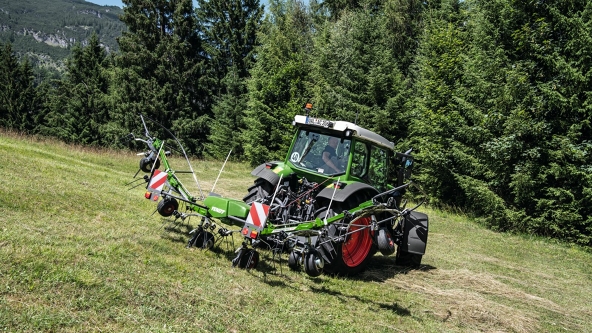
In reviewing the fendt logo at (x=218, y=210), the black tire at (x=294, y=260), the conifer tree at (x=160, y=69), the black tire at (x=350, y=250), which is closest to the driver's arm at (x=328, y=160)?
the black tire at (x=350, y=250)

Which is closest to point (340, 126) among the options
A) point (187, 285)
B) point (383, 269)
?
point (383, 269)

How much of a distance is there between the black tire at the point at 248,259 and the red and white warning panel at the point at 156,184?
4.83 feet

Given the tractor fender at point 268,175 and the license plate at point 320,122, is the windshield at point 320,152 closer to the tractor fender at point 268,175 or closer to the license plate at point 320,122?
the license plate at point 320,122

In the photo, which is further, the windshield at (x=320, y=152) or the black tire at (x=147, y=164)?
the windshield at (x=320, y=152)

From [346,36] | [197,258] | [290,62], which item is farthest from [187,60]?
[197,258]

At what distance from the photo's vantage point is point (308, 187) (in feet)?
24.3

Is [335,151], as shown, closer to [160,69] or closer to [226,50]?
[160,69]

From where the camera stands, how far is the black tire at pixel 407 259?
8.06 m

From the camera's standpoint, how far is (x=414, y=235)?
7.93m

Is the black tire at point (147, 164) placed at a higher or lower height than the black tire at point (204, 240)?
higher

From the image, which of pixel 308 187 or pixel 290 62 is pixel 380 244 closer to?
pixel 308 187

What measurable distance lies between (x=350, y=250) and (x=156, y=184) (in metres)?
2.96

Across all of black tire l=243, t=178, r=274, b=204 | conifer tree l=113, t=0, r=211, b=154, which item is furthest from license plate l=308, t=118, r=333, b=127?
conifer tree l=113, t=0, r=211, b=154

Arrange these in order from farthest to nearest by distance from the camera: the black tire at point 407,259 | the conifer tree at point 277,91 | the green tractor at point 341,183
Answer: the conifer tree at point 277,91 < the black tire at point 407,259 < the green tractor at point 341,183
